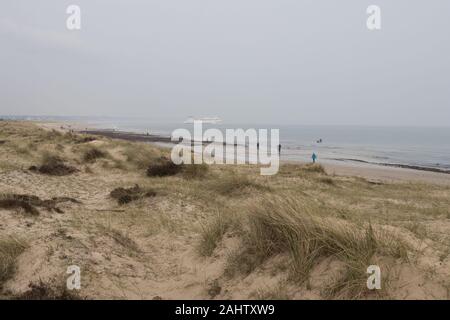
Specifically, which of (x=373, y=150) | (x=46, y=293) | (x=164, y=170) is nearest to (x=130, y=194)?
(x=164, y=170)

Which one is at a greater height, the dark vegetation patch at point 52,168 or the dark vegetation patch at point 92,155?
the dark vegetation patch at point 92,155

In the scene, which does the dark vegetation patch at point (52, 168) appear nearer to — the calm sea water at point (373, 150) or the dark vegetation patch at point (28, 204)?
the dark vegetation patch at point (28, 204)

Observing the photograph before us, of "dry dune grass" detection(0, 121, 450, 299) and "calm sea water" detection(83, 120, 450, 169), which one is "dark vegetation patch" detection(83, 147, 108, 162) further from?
"calm sea water" detection(83, 120, 450, 169)

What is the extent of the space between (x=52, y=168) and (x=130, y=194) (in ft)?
17.7

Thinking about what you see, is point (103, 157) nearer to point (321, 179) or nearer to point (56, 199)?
point (56, 199)

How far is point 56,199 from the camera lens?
9617 millimetres

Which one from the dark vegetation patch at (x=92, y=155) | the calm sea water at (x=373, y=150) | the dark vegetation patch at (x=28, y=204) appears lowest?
the calm sea water at (x=373, y=150)

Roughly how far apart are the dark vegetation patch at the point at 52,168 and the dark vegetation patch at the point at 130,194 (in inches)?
176

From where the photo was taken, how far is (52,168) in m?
14.2

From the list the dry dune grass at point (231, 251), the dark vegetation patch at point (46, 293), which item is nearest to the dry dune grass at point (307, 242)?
the dry dune grass at point (231, 251)

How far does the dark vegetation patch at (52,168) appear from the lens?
13.9 m
